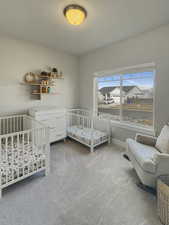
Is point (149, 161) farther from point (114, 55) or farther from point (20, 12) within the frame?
point (20, 12)

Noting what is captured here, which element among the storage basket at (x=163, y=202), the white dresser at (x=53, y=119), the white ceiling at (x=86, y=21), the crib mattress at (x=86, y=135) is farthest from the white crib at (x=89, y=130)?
the white ceiling at (x=86, y=21)

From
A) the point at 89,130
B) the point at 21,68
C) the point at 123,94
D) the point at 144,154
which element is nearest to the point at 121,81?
the point at 123,94

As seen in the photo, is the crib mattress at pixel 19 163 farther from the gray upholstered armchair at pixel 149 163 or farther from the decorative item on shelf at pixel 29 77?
the decorative item on shelf at pixel 29 77

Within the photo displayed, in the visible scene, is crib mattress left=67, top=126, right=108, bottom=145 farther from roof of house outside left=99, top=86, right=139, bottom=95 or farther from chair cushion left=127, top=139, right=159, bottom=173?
roof of house outside left=99, top=86, right=139, bottom=95

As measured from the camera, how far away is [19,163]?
1877mm

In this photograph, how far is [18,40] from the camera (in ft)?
9.87

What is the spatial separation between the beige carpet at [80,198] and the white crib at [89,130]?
0.65 metres

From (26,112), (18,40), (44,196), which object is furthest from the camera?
(26,112)

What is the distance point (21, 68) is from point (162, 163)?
3.29 metres

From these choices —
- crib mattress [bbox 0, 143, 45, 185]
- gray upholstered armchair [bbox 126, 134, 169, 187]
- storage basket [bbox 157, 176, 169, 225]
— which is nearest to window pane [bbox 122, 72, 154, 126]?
gray upholstered armchair [bbox 126, 134, 169, 187]

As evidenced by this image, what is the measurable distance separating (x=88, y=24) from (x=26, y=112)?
7.67 ft

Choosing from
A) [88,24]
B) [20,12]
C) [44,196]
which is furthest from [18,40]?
[44,196]

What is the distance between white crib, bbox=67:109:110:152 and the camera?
303 centimetres

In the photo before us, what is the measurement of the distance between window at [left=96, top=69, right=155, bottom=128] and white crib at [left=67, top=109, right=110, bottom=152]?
36 centimetres
